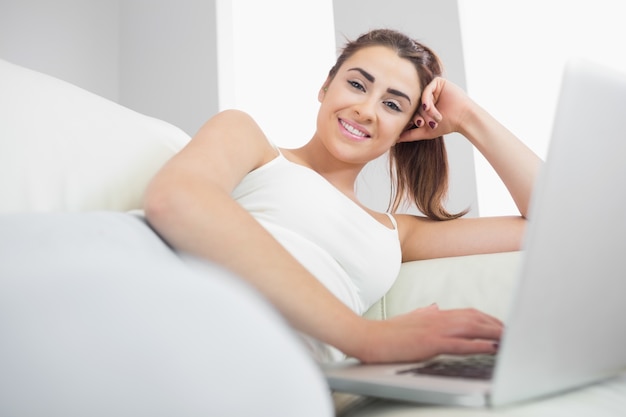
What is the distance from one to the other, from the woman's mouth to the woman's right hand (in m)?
0.71

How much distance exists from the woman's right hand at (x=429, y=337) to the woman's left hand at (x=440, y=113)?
2.80ft

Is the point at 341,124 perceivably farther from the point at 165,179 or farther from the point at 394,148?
the point at 165,179

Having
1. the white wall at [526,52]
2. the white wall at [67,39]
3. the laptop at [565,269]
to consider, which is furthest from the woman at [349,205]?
the white wall at [67,39]

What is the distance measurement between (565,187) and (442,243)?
3.07 feet

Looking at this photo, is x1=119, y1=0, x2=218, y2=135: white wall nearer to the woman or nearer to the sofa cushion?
the woman

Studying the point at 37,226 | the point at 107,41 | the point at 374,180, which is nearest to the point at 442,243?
the point at 37,226

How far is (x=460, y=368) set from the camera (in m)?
0.64

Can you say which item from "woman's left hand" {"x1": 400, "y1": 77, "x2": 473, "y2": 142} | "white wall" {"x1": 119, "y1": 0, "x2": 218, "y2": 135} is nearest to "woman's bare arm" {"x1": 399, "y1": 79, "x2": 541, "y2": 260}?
"woman's left hand" {"x1": 400, "y1": 77, "x2": 473, "y2": 142}

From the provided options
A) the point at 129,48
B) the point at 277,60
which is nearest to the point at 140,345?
the point at 277,60

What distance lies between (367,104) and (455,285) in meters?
0.42

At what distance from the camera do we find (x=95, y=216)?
2.39 feet

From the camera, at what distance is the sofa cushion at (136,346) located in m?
0.41

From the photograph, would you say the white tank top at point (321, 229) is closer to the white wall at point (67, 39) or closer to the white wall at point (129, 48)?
the white wall at point (129, 48)

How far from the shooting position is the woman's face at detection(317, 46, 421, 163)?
142 centimetres
